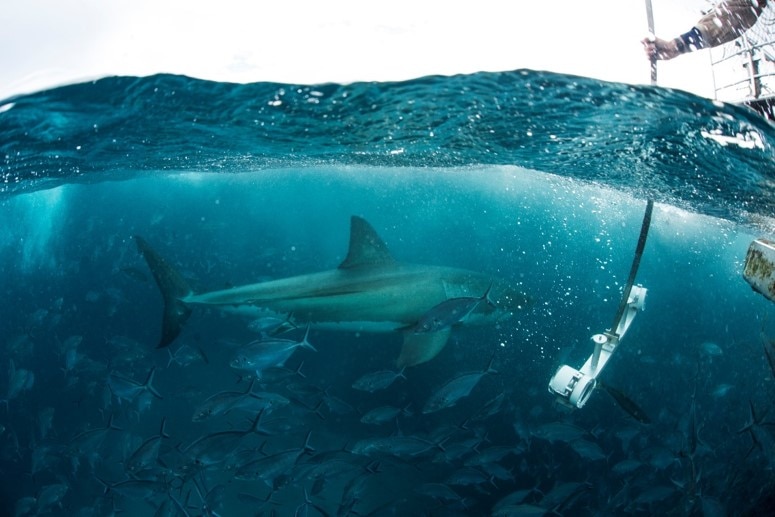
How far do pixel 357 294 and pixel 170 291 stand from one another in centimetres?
393

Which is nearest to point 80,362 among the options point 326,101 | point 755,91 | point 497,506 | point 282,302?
point 282,302

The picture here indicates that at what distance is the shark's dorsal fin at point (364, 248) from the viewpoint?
9086mm

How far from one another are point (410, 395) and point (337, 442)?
2.82m

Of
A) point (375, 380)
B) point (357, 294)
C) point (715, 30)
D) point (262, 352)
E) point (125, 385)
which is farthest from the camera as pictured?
point (357, 294)

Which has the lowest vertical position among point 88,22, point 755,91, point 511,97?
point 755,91

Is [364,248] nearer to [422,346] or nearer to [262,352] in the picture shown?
[422,346]

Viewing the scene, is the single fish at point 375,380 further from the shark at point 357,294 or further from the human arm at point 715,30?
the human arm at point 715,30

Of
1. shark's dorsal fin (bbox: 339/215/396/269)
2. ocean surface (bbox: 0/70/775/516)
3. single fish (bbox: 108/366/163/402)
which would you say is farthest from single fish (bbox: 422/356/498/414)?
single fish (bbox: 108/366/163/402)

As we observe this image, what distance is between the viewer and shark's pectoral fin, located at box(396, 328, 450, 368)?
7.88 meters

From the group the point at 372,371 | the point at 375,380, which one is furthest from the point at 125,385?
the point at 372,371

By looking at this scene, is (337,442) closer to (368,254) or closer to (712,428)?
(368,254)

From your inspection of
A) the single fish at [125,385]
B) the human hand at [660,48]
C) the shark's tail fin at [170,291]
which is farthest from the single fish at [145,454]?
the human hand at [660,48]

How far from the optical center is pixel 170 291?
9148mm

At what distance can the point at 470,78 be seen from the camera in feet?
24.2
